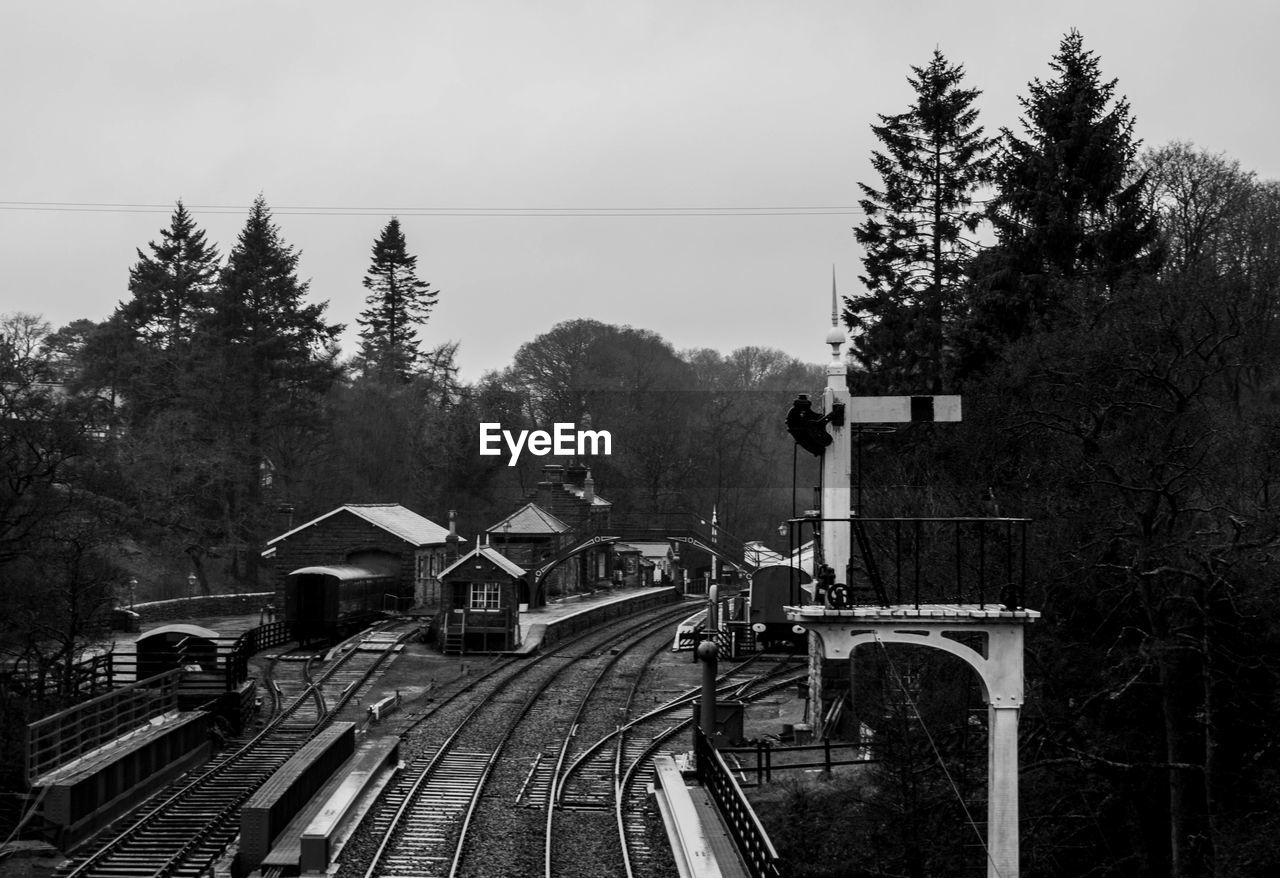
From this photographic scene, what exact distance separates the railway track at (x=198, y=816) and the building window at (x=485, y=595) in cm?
963

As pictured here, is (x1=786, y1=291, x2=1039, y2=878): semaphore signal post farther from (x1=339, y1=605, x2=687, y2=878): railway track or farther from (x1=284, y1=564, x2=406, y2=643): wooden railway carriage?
(x1=284, y1=564, x2=406, y2=643): wooden railway carriage

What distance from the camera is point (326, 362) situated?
6556cm

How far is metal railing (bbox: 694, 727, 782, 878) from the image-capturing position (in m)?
13.3

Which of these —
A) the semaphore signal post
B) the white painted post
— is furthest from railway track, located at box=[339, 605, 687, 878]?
the semaphore signal post

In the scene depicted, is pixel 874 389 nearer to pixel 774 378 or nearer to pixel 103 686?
pixel 103 686

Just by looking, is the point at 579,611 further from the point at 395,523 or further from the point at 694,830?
the point at 694,830

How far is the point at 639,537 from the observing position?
6706 cm

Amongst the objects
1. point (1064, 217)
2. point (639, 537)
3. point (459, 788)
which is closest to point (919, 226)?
point (1064, 217)

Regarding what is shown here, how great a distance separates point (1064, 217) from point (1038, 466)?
30.6 feet

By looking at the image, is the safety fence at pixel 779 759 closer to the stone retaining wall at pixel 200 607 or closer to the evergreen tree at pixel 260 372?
the stone retaining wall at pixel 200 607

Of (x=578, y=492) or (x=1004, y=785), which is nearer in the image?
(x=1004, y=785)

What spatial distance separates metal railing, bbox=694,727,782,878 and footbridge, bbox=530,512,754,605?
27043 mm

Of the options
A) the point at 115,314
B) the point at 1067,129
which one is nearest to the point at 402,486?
the point at 115,314

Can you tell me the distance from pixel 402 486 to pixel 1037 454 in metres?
55.2
